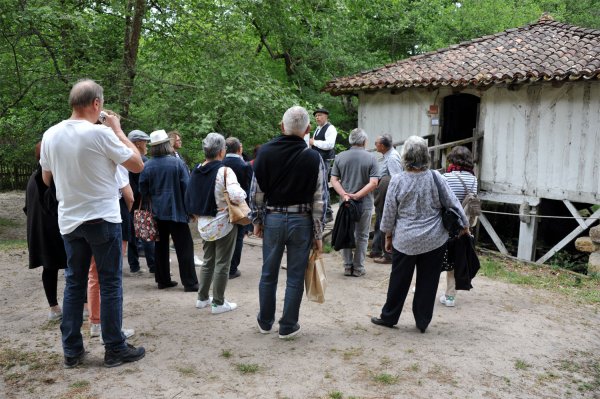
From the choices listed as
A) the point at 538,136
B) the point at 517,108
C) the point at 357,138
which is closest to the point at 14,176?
the point at 357,138

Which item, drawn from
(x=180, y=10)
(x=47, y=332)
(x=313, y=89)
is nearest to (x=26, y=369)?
(x=47, y=332)

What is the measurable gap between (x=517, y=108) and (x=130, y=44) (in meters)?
8.37

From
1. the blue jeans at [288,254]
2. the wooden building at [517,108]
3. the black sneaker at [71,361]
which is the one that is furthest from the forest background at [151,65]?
the black sneaker at [71,361]

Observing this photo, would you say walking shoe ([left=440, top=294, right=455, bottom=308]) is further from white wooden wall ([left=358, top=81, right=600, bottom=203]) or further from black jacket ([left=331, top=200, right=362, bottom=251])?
white wooden wall ([left=358, top=81, right=600, bottom=203])

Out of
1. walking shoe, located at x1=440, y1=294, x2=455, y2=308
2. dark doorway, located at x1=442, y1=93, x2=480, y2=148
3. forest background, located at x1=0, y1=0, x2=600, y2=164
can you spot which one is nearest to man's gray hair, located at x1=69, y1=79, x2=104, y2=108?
walking shoe, located at x1=440, y1=294, x2=455, y2=308

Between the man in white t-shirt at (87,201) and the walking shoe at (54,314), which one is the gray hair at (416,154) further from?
the walking shoe at (54,314)

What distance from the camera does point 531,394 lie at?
Answer: 3594 millimetres

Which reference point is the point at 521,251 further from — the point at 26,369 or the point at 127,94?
the point at 26,369

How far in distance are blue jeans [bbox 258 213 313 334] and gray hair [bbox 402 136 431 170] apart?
100 centimetres

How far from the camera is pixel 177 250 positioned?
5.72 m

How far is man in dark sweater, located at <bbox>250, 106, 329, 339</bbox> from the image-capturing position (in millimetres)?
4129

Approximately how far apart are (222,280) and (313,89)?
41.8 feet

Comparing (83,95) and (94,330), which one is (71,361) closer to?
(94,330)

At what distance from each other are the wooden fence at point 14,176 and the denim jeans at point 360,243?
1614 cm
